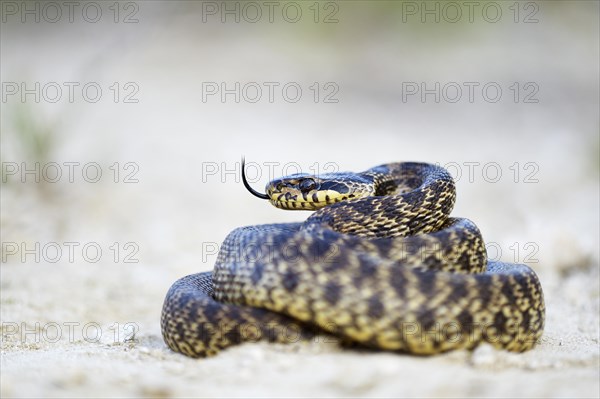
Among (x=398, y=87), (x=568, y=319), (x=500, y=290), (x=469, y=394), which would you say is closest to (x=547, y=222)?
(x=568, y=319)

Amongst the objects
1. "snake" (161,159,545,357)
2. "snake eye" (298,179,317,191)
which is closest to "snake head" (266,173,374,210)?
"snake eye" (298,179,317,191)

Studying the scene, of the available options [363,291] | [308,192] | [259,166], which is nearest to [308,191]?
[308,192]

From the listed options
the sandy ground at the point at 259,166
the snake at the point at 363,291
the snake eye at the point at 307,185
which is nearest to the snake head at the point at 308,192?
the snake eye at the point at 307,185

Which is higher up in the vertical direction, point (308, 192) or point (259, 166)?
point (259, 166)

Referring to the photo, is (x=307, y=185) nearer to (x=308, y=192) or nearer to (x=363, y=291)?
(x=308, y=192)

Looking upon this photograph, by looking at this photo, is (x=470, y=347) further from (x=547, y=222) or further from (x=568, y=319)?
(x=547, y=222)

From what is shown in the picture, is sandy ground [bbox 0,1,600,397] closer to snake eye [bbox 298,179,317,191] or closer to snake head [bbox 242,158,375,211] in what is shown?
snake head [bbox 242,158,375,211]

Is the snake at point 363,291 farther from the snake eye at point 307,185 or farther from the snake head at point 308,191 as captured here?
the snake eye at point 307,185

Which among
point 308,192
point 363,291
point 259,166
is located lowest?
point 363,291
